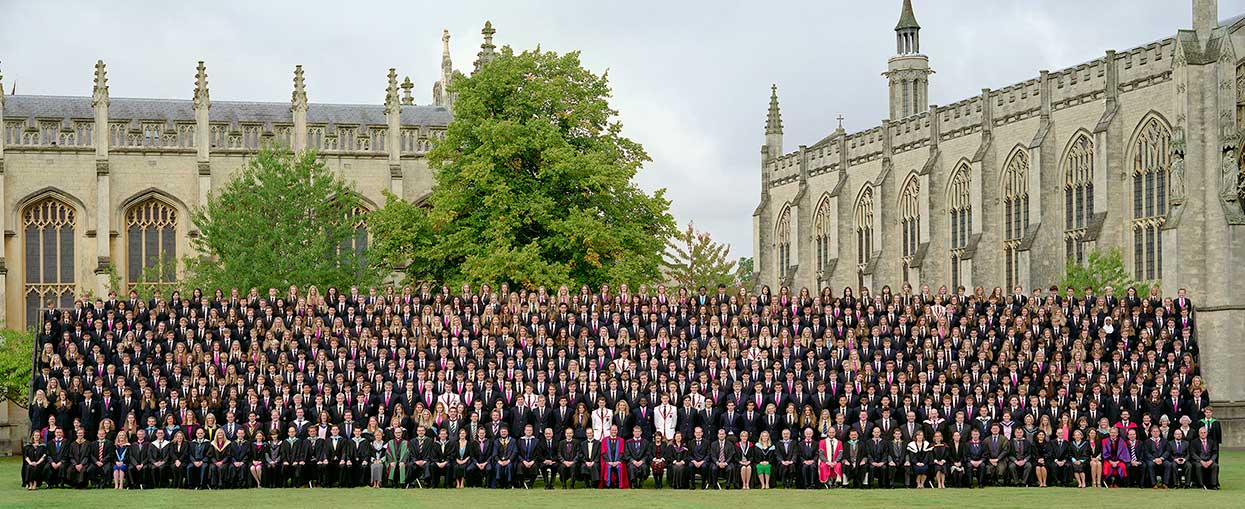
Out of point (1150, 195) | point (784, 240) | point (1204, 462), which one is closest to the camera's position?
point (1204, 462)

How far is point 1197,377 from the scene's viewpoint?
92.1 feet

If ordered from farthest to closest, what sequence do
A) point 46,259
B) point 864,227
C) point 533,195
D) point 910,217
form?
point 864,227 → point 910,217 → point 46,259 → point 533,195

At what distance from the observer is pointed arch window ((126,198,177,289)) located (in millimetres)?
51281

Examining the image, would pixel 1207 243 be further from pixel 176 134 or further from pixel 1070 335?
pixel 176 134

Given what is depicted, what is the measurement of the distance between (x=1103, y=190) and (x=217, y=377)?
26269mm

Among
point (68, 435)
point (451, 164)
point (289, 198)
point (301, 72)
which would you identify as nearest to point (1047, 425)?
point (68, 435)

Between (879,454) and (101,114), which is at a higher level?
(101,114)

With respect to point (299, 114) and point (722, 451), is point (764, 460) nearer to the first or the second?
point (722, 451)

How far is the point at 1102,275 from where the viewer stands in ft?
140

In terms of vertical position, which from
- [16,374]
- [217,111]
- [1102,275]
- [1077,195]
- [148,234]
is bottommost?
[16,374]

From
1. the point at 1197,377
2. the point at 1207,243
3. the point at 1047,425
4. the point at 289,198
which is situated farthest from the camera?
the point at 289,198

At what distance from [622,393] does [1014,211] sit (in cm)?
2700

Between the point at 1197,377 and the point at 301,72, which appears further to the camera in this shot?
the point at 301,72

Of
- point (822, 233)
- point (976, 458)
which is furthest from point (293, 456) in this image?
point (822, 233)
